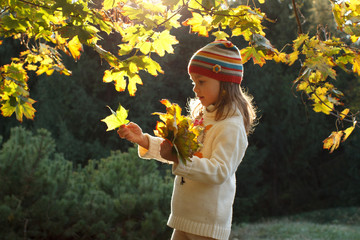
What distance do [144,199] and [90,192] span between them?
600 mm

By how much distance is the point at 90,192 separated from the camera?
5.01 meters

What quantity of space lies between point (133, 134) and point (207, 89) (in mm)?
374

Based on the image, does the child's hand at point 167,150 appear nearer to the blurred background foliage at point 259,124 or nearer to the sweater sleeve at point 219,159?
the sweater sleeve at point 219,159

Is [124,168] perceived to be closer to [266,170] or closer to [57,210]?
[57,210]

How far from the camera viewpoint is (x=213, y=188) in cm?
179

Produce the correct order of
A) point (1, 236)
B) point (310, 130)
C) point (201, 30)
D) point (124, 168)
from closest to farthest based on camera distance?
point (201, 30), point (1, 236), point (124, 168), point (310, 130)

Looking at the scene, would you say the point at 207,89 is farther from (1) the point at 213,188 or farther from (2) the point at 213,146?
(1) the point at 213,188

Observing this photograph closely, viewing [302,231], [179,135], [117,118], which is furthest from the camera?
[302,231]

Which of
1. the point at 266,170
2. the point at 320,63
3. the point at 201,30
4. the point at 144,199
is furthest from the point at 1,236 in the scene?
the point at 266,170

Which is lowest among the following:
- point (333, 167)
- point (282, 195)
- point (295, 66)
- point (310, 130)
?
point (282, 195)

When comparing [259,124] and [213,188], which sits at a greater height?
A: [213,188]

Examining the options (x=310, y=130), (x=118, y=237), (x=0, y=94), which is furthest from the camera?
(x=310, y=130)

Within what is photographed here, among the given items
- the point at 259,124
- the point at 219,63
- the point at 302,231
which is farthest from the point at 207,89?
the point at 259,124

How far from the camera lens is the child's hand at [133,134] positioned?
1.64 m
